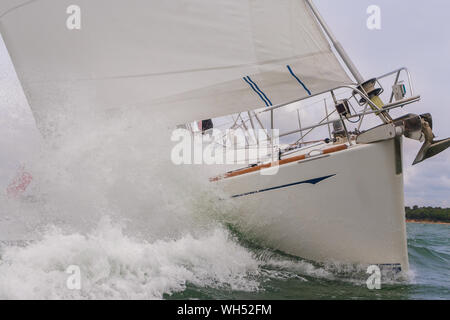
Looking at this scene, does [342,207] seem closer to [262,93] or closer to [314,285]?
[314,285]

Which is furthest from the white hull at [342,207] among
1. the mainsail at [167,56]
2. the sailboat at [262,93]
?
the mainsail at [167,56]

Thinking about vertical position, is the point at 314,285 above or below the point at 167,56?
below

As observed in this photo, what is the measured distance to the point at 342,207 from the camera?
4.10 meters

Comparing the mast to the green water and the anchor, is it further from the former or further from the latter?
the green water

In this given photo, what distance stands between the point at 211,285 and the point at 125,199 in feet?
4.84

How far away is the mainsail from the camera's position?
13.4ft

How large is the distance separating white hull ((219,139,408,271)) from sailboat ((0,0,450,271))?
0.04ft

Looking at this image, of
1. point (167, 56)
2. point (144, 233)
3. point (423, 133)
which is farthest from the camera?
point (167, 56)

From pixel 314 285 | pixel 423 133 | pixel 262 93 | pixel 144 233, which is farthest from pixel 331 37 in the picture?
pixel 144 233

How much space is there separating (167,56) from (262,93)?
120 centimetres

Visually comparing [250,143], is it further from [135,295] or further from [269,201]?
[135,295]

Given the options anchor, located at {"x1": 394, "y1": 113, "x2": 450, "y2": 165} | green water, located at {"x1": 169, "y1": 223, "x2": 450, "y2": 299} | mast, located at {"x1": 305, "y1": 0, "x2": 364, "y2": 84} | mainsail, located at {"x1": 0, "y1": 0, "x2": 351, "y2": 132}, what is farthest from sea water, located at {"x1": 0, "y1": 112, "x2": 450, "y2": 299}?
mast, located at {"x1": 305, "y1": 0, "x2": 364, "y2": 84}

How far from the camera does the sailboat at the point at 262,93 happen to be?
4.01 meters
